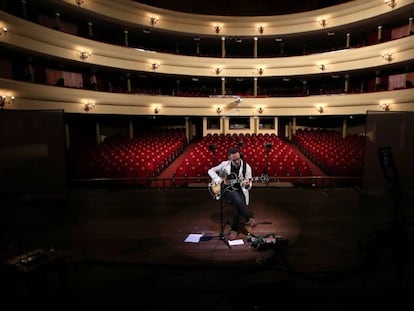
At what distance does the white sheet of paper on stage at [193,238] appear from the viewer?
379cm

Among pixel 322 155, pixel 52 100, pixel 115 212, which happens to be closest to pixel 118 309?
pixel 115 212

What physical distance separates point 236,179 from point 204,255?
1295mm

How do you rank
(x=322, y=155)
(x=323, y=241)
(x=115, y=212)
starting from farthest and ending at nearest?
(x=322, y=155)
(x=115, y=212)
(x=323, y=241)

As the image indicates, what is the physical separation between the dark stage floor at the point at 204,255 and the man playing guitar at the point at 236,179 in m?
0.31

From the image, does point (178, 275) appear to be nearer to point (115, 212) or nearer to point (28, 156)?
point (115, 212)

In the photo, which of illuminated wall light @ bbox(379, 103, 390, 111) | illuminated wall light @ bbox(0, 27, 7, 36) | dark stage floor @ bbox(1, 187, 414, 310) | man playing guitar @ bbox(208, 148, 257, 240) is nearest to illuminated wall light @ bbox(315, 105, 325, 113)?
illuminated wall light @ bbox(379, 103, 390, 111)

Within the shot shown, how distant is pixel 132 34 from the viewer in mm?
14883

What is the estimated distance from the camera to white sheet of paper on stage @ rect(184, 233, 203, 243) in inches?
149

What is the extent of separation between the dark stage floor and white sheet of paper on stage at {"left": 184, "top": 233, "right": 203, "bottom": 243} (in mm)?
102

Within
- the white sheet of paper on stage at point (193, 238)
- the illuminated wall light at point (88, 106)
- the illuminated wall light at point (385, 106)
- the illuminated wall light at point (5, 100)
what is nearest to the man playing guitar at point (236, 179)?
the white sheet of paper on stage at point (193, 238)

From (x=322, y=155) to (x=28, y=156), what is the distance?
983 centimetres

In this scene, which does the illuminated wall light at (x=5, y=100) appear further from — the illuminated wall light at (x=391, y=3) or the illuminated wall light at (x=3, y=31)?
the illuminated wall light at (x=391, y=3)

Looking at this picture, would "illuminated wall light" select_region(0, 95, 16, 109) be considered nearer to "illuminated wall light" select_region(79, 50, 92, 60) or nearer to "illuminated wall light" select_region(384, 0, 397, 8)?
"illuminated wall light" select_region(79, 50, 92, 60)

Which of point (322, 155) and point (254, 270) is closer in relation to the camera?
point (254, 270)
